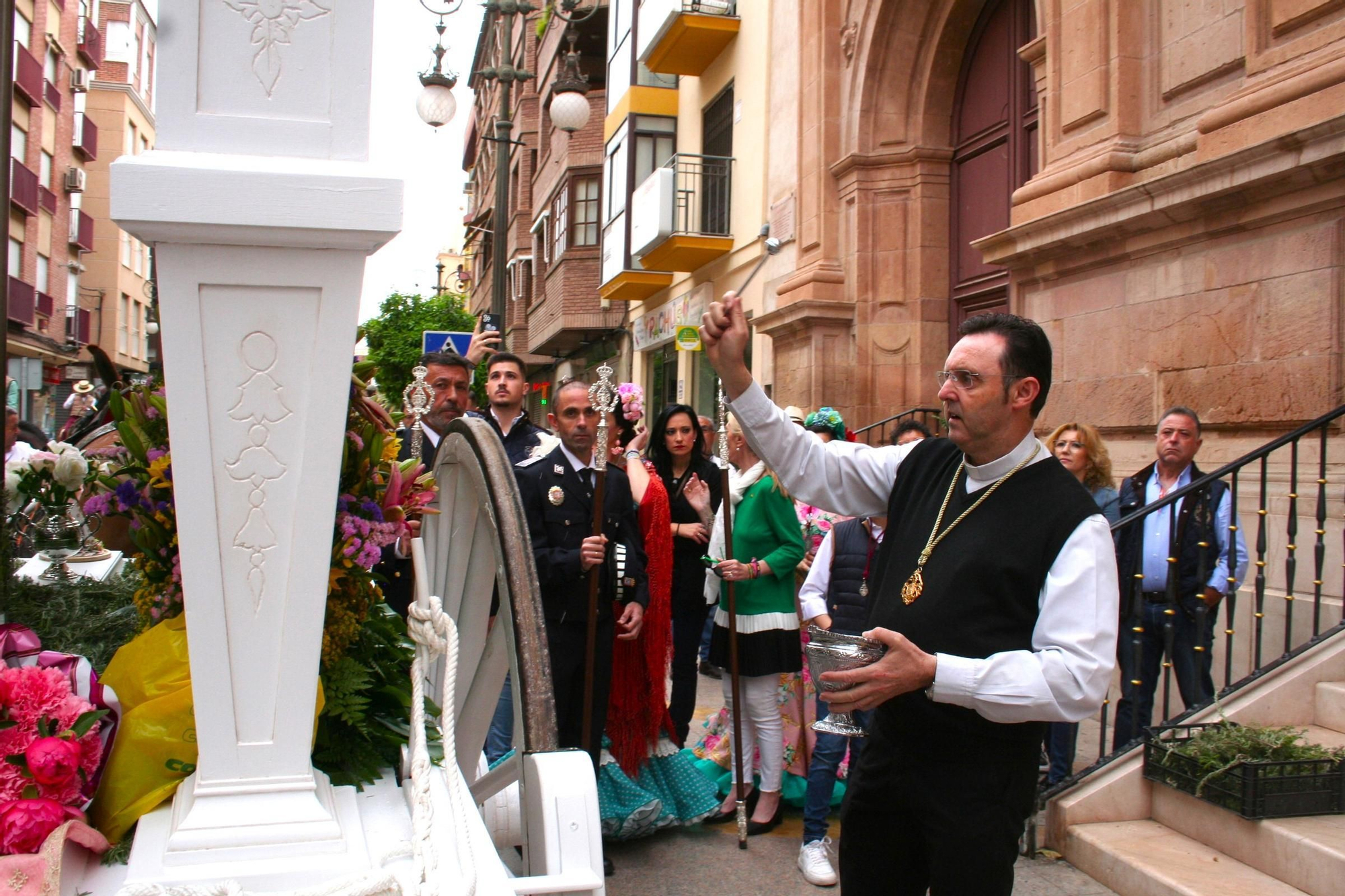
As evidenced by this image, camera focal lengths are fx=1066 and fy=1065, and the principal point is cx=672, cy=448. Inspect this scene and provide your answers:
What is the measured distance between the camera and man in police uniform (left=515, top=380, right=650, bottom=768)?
485 cm

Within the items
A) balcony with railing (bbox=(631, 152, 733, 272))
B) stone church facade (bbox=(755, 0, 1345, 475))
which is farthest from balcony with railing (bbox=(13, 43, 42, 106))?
stone church facade (bbox=(755, 0, 1345, 475))

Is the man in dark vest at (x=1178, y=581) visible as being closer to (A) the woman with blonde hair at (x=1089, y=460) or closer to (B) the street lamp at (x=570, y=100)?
(A) the woman with blonde hair at (x=1089, y=460)

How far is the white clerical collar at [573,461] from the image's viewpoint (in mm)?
5207

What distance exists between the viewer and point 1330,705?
475 cm

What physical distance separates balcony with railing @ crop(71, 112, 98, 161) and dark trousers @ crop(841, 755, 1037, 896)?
1784 inches

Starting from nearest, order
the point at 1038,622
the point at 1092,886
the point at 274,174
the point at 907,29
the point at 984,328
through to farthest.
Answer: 1. the point at 274,174
2. the point at 1038,622
3. the point at 984,328
4. the point at 1092,886
5. the point at 907,29

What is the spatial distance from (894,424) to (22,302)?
31.1 metres

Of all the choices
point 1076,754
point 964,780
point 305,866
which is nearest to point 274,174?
point 305,866

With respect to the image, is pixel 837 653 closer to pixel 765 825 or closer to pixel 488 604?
pixel 488 604

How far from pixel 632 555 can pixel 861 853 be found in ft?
8.40

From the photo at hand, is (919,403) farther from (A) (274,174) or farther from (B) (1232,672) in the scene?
(A) (274,174)

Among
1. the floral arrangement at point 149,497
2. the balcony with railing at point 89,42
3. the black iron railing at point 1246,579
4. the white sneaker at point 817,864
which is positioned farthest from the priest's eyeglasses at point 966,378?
the balcony with railing at point 89,42

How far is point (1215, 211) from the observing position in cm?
642

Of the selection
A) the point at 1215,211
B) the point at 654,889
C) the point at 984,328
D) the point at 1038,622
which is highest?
the point at 1215,211
